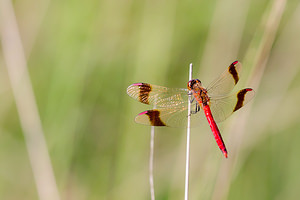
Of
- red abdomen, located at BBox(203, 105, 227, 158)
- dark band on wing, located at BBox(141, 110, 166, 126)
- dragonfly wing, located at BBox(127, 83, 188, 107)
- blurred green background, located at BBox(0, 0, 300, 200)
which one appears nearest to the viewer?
red abdomen, located at BBox(203, 105, 227, 158)

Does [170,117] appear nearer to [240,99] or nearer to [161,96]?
[161,96]

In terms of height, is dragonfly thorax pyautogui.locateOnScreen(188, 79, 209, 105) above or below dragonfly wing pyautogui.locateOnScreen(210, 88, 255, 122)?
above

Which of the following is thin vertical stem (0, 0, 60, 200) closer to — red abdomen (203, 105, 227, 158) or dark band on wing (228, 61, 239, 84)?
red abdomen (203, 105, 227, 158)

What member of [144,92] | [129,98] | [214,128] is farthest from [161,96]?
[129,98]

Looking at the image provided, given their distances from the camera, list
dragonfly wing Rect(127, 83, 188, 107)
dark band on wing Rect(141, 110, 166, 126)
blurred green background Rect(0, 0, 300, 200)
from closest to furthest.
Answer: dark band on wing Rect(141, 110, 166, 126), dragonfly wing Rect(127, 83, 188, 107), blurred green background Rect(0, 0, 300, 200)

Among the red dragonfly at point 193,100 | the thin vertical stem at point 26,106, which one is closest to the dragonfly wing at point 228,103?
the red dragonfly at point 193,100

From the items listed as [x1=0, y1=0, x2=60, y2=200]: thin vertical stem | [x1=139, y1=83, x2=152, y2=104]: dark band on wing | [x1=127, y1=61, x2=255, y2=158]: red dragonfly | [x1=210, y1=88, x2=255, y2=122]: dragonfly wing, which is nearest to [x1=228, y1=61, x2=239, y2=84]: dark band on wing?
[x1=127, y1=61, x2=255, y2=158]: red dragonfly

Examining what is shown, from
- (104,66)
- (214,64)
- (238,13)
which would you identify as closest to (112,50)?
(104,66)
